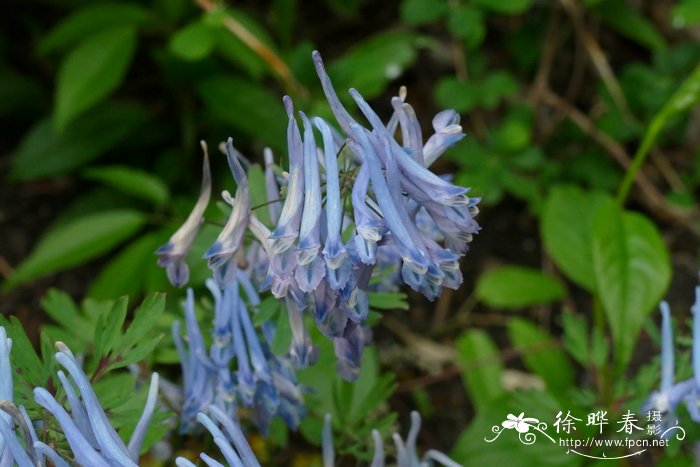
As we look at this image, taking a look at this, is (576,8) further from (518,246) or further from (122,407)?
(122,407)

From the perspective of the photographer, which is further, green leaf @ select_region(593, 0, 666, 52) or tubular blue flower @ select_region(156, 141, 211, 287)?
green leaf @ select_region(593, 0, 666, 52)

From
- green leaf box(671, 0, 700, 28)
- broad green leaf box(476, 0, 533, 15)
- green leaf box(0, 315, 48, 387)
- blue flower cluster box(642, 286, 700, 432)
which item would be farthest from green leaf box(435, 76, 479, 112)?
green leaf box(0, 315, 48, 387)

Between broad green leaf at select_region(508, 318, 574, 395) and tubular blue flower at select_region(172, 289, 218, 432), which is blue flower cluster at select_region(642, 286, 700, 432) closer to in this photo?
tubular blue flower at select_region(172, 289, 218, 432)

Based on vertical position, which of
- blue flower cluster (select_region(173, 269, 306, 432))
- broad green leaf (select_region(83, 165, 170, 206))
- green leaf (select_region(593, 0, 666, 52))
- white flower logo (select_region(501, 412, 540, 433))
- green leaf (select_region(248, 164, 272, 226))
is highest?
green leaf (select_region(593, 0, 666, 52))

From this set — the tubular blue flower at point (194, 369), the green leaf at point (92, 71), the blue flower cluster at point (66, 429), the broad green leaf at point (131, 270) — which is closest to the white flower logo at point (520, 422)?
the tubular blue flower at point (194, 369)

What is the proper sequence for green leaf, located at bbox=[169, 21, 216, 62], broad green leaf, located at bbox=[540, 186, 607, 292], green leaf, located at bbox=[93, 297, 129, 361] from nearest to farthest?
green leaf, located at bbox=[93, 297, 129, 361], green leaf, located at bbox=[169, 21, 216, 62], broad green leaf, located at bbox=[540, 186, 607, 292]

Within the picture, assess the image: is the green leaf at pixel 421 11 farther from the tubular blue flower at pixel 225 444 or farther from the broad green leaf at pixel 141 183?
the tubular blue flower at pixel 225 444

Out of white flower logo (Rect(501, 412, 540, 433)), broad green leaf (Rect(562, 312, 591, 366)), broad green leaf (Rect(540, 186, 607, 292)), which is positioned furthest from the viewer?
broad green leaf (Rect(540, 186, 607, 292))
